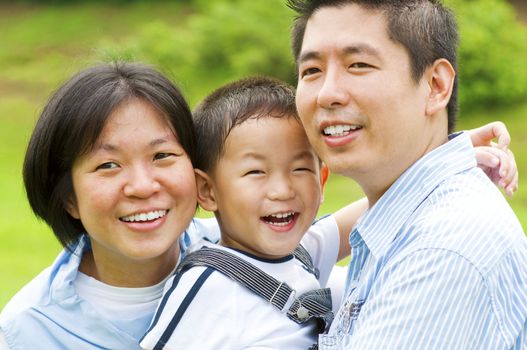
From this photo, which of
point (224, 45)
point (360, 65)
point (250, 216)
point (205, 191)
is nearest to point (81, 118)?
point (205, 191)

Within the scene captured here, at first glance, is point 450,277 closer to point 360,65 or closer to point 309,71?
point 360,65

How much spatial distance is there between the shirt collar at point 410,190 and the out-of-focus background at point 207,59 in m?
6.20

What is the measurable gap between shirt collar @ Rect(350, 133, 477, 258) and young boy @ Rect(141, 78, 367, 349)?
297mm

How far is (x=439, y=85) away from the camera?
7.64 feet

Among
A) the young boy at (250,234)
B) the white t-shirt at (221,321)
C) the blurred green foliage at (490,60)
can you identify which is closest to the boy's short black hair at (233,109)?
the young boy at (250,234)

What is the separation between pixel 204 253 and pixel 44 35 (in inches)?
657

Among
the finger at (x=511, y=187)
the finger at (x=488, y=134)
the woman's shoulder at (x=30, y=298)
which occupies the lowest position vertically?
the woman's shoulder at (x=30, y=298)

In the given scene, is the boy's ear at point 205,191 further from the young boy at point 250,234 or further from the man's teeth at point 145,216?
the man's teeth at point 145,216

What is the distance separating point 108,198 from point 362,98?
78 cm

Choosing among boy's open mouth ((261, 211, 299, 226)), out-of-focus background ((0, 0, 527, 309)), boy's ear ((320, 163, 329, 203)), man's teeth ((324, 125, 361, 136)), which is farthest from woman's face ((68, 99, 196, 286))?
out-of-focus background ((0, 0, 527, 309))

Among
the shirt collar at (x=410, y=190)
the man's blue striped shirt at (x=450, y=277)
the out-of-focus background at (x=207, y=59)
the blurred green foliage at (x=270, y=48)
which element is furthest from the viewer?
the blurred green foliage at (x=270, y=48)

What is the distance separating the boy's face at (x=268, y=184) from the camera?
246cm

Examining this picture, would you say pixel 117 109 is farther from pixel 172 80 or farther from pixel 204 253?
pixel 204 253

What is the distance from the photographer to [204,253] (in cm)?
241
